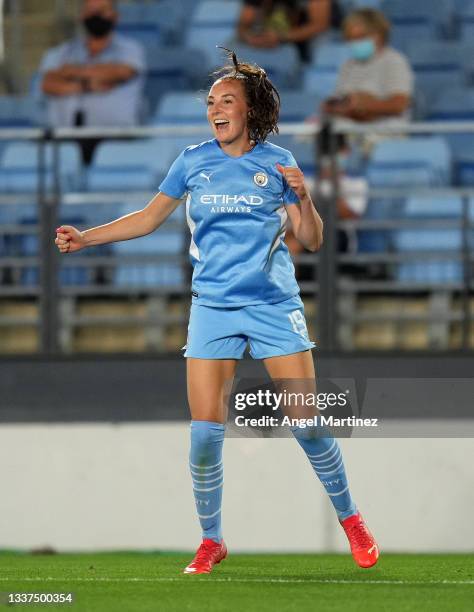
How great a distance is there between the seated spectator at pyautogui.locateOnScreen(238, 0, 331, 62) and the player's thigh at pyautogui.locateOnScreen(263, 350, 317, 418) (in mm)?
6364

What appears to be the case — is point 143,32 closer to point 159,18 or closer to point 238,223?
point 159,18

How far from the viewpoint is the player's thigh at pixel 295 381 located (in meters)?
6.02

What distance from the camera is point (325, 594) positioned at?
5570mm

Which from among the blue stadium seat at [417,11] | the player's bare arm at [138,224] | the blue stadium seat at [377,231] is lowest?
the blue stadium seat at [377,231]

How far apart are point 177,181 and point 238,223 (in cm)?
34

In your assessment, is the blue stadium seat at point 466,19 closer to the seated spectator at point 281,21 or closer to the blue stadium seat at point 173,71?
the seated spectator at point 281,21

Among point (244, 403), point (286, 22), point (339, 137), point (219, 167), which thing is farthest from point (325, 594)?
point (286, 22)

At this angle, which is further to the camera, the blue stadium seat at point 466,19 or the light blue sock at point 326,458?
the blue stadium seat at point 466,19

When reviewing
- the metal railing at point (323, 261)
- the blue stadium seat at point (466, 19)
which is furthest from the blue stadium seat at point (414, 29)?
the metal railing at point (323, 261)

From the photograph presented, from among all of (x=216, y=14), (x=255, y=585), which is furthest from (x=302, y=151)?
(x=255, y=585)

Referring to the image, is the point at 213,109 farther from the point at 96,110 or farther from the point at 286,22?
the point at 286,22

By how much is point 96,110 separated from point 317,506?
3706 mm

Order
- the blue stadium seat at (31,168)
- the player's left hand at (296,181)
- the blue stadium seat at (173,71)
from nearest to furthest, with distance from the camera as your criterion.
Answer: the player's left hand at (296,181), the blue stadium seat at (31,168), the blue stadium seat at (173,71)

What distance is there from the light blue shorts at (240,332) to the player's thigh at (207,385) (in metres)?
0.03
